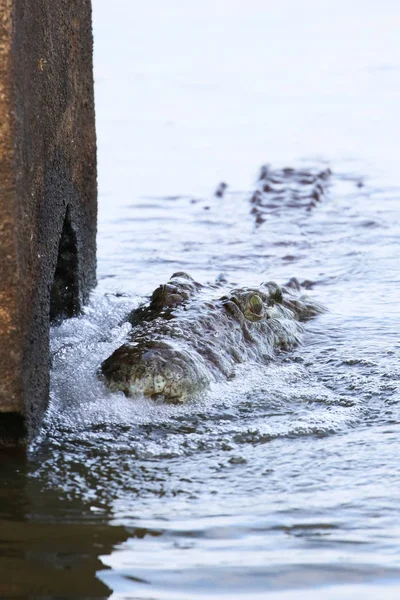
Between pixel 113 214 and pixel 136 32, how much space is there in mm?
14103

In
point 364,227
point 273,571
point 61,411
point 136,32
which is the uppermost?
point 136,32

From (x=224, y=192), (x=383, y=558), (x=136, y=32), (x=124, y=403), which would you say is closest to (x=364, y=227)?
(x=224, y=192)

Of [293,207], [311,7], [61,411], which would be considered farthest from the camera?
[311,7]

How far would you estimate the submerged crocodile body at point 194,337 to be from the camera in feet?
16.0

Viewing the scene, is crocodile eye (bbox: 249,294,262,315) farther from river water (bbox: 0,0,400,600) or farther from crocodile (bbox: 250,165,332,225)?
crocodile (bbox: 250,165,332,225)

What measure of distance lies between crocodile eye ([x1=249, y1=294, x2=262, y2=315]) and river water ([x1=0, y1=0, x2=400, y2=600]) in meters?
0.33

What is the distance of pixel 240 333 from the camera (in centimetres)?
565

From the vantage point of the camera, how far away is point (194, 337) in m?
5.32

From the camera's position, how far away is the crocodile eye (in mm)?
5891

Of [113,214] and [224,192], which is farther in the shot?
[224,192]

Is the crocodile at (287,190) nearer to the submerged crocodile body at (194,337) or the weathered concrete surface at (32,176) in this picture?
the submerged crocodile body at (194,337)

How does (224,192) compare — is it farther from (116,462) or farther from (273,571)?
(273,571)

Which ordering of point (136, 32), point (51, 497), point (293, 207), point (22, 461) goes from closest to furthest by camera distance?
point (51, 497) < point (22, 461) < point (293, 207) < point (136, 32)

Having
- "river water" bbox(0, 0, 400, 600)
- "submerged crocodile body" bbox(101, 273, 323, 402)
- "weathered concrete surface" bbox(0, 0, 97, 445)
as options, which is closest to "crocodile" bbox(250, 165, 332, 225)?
"river water" bbox(0, 0, 400, 600)
